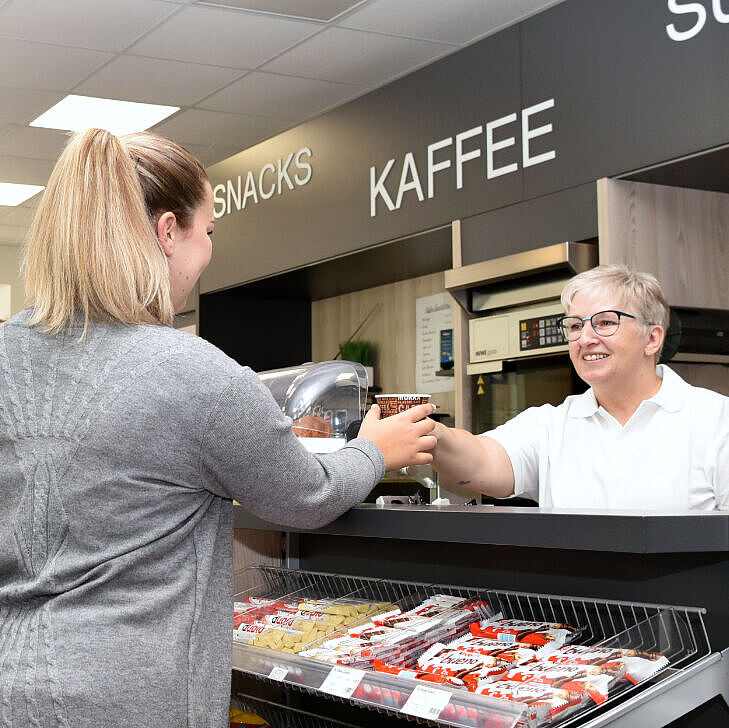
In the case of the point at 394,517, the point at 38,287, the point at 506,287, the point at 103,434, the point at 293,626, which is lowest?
the point at 293,626

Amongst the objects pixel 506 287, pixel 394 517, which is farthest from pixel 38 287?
pixel 506 287

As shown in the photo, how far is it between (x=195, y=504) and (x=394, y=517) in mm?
473

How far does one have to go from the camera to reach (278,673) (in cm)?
181

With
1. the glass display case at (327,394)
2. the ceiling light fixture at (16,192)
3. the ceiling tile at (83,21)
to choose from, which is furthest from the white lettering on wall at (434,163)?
the ceiling light fixture at (16,192)

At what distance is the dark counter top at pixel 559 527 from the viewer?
4.44ft

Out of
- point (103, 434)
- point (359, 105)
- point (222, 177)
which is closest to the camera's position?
point (103, 434)

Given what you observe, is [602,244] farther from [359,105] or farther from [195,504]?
[195,504]

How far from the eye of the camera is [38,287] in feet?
4.47

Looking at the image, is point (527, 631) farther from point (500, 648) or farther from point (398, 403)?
point (398, 403)

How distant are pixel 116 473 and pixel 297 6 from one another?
128 inches

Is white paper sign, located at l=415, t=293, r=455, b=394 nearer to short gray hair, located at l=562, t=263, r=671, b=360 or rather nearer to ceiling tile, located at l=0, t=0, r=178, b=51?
ceiling tile, located at l=0, t=0, r=178, b=51

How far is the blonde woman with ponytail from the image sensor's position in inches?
49.6

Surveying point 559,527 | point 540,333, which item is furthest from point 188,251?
point 540,333

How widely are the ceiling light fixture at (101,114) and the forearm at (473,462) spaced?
3492mm
